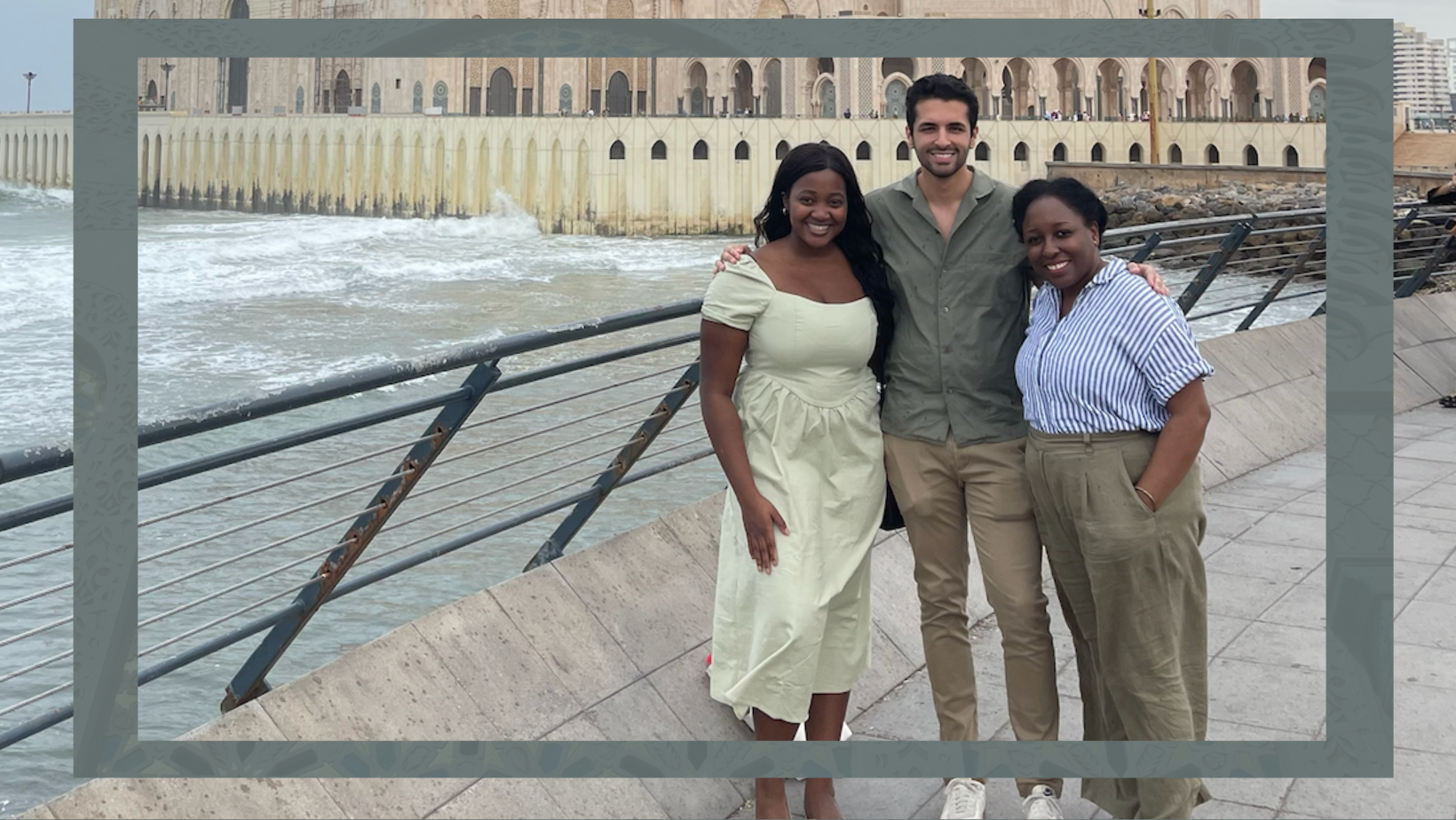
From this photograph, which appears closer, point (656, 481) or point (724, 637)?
point (724, 637)

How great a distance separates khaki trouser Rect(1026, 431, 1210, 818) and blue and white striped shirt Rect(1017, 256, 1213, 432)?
0.04m

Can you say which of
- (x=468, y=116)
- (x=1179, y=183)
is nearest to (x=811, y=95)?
(x=468, y=116)

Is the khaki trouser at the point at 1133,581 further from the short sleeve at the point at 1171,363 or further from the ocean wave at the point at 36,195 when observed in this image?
the ocean wave at the point at 36,195

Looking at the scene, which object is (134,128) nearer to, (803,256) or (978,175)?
(803,256)

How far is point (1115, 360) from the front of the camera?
244cm

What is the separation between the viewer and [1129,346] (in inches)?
95.6

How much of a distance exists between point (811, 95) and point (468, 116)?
11.1m

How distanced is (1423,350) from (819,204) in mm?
7443

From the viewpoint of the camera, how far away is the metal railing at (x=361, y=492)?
2590mm

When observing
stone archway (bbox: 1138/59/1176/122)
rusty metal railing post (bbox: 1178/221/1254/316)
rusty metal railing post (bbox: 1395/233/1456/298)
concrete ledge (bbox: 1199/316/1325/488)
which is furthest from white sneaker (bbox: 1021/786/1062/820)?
stone archway (bbox: 1138/59/1176/122)

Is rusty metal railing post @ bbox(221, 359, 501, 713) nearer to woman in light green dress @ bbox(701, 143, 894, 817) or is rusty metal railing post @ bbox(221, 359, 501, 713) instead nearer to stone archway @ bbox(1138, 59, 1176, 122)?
woman in light green dress @ bbox(701, 143, 894, 817)

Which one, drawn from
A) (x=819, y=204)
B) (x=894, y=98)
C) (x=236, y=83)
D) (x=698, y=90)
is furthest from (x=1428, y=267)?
(x=236, y=83)

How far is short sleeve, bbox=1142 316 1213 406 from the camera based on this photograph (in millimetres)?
2402

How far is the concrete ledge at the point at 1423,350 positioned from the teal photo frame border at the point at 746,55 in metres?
6.21
